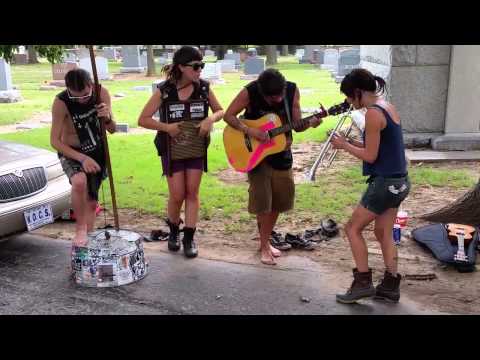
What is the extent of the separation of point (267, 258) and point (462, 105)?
5441 millimetres

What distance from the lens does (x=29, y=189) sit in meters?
4.64

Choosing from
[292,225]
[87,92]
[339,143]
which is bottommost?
[292,225]

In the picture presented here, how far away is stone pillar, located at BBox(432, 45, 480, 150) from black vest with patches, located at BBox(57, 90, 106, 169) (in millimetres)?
5863

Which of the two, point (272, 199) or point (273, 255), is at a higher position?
point (272, 199)

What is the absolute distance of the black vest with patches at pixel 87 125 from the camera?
4305 mm

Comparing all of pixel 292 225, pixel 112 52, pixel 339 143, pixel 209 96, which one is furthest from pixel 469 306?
pixel 112 52

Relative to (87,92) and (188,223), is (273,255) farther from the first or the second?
(87,92)

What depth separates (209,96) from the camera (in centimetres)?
450

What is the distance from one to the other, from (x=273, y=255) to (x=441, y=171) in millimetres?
3714

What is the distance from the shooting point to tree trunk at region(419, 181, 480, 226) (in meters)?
5.01

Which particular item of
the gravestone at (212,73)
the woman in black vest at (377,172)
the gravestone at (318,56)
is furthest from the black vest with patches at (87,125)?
the gravestone at (318,56)

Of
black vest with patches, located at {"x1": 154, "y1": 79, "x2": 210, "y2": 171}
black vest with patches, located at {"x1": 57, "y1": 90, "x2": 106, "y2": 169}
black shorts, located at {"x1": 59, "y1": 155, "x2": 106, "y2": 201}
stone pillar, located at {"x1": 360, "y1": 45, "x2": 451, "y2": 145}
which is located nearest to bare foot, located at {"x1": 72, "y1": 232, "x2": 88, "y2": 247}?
black shorts, located at {"x1": 59, "y1": 155, "x2": 106, "y2": 201}

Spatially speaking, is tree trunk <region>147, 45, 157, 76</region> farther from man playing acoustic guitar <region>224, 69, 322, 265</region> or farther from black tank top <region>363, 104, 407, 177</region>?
black tank top <region>363, 104, 407, 177</region>

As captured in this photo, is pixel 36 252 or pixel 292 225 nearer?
pixel 36 252
